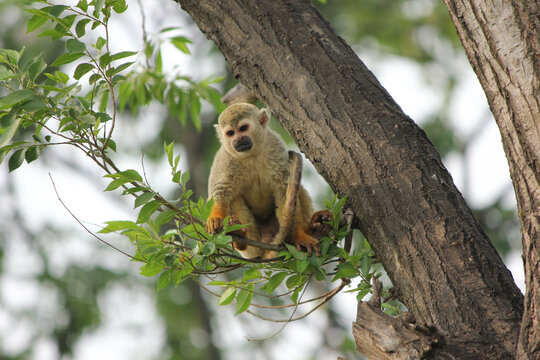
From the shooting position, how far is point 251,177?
17.6 ft

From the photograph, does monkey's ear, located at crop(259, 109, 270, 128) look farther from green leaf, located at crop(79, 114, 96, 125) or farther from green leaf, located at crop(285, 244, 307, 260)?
green leaf, located at crop(79, 114, 96, 125)

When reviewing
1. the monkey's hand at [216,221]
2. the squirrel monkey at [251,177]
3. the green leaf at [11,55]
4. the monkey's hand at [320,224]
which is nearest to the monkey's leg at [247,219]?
the squirrel monkey at [251,177]

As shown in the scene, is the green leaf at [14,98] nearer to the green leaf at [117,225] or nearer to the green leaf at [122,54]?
the green leaf at [122,54]

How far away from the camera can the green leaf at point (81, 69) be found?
3.57 metres

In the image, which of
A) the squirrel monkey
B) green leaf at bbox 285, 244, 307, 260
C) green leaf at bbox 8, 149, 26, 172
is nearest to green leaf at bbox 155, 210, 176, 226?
green leaf at bbox 285, 244, 307, 260

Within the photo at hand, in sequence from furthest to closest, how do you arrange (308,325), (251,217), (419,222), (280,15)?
(308,325) < (251,217) < (280,15) < (419,222)

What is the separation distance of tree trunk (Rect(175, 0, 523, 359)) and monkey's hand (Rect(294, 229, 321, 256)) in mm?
475

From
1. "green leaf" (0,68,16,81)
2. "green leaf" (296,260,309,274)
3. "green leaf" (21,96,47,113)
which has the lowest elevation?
"green leaf" (296,260,309,274)

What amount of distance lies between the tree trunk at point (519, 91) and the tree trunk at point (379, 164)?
1.30 ft

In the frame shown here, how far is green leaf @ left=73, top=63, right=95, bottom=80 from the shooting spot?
11.7 feet

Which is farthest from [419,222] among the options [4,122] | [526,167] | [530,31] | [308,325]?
[308,325]

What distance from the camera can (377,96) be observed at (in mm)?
3736

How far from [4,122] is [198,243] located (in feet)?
4.60

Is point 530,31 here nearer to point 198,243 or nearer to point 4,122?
point 198,243
